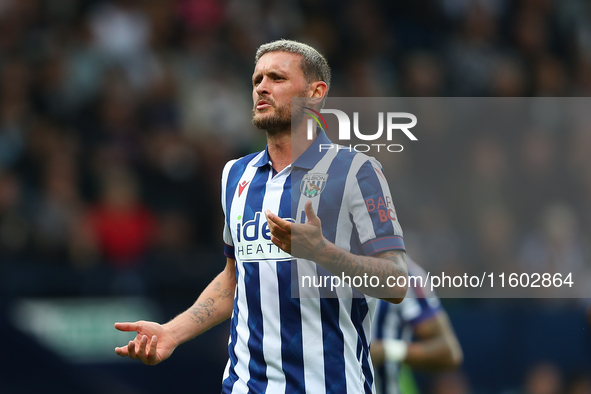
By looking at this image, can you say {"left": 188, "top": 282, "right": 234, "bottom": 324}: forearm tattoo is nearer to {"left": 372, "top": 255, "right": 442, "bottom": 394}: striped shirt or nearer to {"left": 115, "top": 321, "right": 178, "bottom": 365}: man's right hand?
{"left": 115, "top": 321, "right": 178, "bottom": 365}: man's right hand

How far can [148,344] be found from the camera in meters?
3.52

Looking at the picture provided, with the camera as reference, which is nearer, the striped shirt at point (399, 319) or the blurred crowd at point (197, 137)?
the striped shirt at point (399, 319)

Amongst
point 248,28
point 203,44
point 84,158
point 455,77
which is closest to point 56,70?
point 84,158

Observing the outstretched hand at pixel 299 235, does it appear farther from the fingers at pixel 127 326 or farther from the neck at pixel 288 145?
the fingers at pixel 127 326

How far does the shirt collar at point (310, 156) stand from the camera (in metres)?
3.68

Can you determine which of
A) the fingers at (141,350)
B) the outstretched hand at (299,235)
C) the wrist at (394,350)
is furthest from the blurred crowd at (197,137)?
the outstretched hand at (299,235)

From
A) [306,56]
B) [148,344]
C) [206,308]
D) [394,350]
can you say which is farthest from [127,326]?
[394,350]

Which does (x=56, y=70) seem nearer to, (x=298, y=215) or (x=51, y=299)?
(x=51, y=299)

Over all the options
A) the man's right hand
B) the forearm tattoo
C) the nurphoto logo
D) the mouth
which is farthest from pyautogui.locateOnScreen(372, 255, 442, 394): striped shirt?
the man's right hand

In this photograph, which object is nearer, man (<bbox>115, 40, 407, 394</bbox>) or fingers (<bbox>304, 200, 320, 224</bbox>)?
fingers (<bbox>304, 200, 320, 224</bbox>)

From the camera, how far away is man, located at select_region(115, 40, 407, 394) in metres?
3.43

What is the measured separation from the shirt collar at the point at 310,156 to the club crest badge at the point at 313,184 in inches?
2.6

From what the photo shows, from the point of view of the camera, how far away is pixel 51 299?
7.43 metres

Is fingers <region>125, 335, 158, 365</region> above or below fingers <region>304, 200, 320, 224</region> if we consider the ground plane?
below
